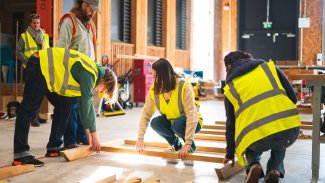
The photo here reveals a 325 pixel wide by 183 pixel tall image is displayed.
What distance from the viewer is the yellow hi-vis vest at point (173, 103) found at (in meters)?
3.16

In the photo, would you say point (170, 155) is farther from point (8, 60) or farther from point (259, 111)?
point (8, 60)

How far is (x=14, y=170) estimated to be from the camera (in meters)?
2.82

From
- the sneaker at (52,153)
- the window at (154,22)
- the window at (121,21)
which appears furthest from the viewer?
the window at (154,22)

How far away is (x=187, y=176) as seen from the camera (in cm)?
285

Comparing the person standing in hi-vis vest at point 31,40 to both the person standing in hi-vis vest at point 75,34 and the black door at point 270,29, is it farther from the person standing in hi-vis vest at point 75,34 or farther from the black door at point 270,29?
the black door at point 270,29

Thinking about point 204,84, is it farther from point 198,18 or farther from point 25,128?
point 25,128

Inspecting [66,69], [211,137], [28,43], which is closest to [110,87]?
[66,69]

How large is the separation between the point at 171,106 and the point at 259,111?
0.98 m

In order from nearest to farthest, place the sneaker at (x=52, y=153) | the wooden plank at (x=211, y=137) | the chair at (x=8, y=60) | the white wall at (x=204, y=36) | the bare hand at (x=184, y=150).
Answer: the bare hand at (x=184, y=150)
the sneaker at (x=52, y=153)
the wooden plank at (x=211, y=137)
the chair at (x=8, y=60)
the white wall at (x=204, y=36)

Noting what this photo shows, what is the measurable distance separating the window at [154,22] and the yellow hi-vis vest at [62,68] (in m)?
7.70

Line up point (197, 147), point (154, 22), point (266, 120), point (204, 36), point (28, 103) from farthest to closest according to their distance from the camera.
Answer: point (204, 36)
point (154, 22)
point (197, 147)
point (28, 103)
point (266, 120)

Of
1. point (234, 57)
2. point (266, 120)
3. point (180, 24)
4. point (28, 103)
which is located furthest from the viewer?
point (180, 24)

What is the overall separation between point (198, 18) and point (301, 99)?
517 cm

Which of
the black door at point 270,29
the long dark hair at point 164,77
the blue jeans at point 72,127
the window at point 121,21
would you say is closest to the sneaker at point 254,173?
the long dark hair at point 164,77
